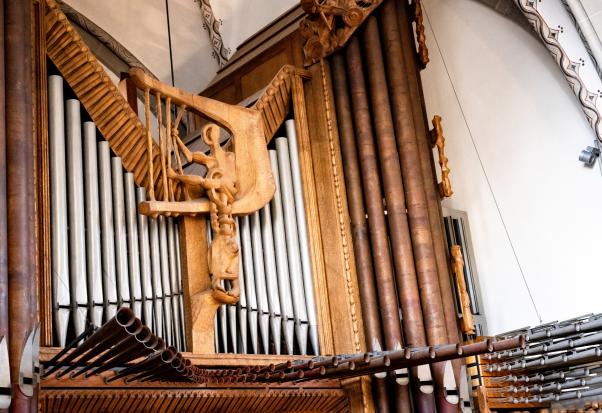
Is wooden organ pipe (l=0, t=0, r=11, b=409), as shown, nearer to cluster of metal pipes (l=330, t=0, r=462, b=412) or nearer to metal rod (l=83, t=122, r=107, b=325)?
metal rod (l=83, t=122, r=107, b=325)

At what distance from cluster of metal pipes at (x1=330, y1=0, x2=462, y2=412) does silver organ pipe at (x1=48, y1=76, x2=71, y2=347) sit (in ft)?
7.46

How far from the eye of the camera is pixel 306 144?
8.16 meters

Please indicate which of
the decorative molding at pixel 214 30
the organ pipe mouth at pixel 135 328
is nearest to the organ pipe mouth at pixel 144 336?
the organ pipe mouth at pixel 135 328

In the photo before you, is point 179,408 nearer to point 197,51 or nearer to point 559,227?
point 559,227

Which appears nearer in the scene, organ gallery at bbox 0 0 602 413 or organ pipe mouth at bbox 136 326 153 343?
organ pipe mouth at bbox 136 326 153 343

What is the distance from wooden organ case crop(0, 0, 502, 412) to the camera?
263 inches

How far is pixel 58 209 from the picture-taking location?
21.8ft

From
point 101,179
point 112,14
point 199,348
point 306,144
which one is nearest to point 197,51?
point 112,14

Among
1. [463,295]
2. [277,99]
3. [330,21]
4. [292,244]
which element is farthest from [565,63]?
[292,244]

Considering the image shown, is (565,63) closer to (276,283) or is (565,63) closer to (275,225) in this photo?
(275,225)

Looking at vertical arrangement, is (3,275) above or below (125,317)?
above

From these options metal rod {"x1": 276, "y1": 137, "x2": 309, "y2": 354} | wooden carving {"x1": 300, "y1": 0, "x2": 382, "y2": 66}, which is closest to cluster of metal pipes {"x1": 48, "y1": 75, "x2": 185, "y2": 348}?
metal rod {"x1": 276, "y1": 137, "x2": 309, "y2": 354}

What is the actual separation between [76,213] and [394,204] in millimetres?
2444

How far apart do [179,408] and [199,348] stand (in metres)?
0.42
